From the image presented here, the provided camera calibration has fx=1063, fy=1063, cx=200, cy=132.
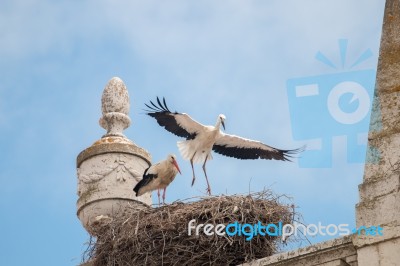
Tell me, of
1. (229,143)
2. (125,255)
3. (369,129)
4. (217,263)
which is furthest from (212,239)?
(229,143)

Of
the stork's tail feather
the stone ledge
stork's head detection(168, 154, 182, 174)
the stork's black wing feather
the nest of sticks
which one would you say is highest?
the stork's tail feather

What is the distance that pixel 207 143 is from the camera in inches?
576

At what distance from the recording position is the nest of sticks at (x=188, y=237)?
1086cm

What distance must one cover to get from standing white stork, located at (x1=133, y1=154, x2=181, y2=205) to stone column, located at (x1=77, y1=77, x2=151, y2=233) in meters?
0.17

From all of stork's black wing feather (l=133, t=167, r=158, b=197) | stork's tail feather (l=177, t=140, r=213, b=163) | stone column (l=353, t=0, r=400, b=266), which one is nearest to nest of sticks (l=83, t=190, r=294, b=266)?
stork's black wing feather (l=133, t=167, r=158, b=197)

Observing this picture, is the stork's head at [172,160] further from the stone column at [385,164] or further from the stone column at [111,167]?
the stone column at [385,164]

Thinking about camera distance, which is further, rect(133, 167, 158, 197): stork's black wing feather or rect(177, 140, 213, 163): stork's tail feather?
rect(177, 140, 213, 163): stork's tail feather

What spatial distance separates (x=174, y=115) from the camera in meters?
14.0

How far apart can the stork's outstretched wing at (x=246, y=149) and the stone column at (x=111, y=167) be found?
139cm

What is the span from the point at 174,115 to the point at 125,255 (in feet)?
10.8

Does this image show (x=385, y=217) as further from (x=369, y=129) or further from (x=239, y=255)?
(x=239, y=255)

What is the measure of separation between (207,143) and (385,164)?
6258 mm

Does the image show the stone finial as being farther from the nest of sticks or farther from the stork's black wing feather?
the nest of sticks

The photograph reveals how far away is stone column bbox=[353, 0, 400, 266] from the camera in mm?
8188
